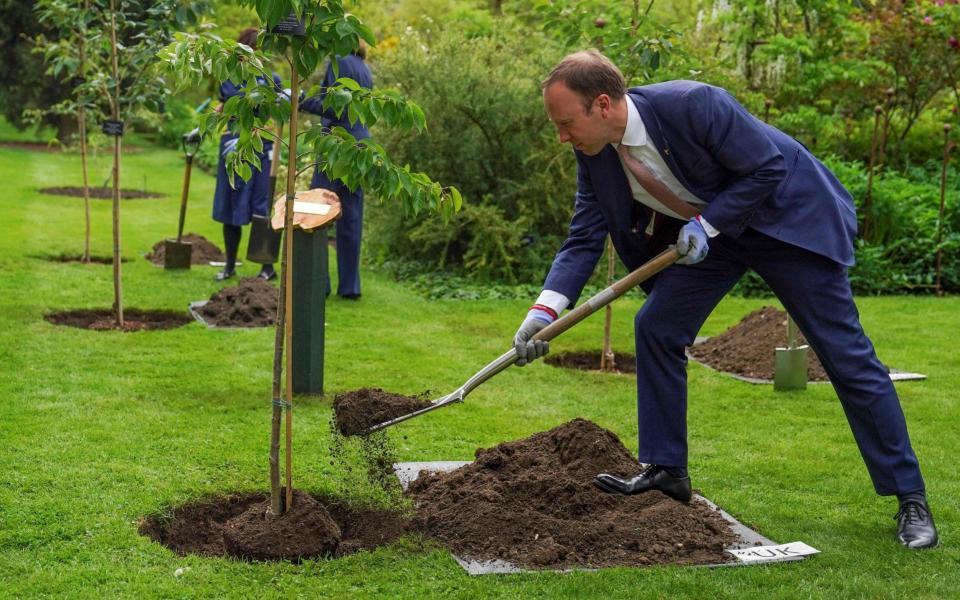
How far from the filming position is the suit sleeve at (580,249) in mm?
4508

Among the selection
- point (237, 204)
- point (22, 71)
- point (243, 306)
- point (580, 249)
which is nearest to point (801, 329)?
point (580, 249)

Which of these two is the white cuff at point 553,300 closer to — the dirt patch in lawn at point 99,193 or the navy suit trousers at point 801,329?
the navy suit trousers at point 801,329

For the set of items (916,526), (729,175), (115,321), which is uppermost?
(729,175)

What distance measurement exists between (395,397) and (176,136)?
2212 cm

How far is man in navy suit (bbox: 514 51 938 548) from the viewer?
158 inches

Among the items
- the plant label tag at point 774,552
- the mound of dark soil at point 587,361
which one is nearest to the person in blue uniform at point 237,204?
the mound of dark soil at point 587,361

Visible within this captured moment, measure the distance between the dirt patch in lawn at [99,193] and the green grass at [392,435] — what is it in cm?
624

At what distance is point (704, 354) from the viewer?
7.82 meters

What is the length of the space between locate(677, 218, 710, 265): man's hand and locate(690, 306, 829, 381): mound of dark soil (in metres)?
3.12

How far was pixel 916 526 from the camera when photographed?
425 centimetres

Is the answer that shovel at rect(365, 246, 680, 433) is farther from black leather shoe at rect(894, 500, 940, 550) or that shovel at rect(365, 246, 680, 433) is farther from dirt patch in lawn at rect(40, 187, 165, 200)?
dirt patch in lawn at rect(40, 187, 165, 200)

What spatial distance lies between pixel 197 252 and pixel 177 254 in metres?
0.97

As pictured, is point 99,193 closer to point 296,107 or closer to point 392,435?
point 392,435

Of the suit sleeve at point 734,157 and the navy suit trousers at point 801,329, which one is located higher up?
the suit sleeve at point 734,157
